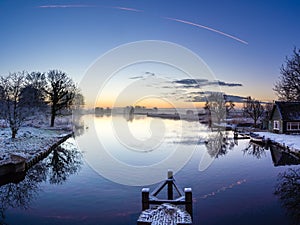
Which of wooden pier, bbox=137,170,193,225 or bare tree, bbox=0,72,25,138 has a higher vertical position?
bare tree, bbox=0,72,25,138

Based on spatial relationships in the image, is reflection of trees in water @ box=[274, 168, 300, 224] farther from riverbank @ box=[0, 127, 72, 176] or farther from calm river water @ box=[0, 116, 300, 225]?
riverbank @ box=[0, 127, 72, 176]

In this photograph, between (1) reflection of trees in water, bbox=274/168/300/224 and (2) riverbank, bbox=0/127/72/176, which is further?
(2) riverbank, bbox=0/127/72/176

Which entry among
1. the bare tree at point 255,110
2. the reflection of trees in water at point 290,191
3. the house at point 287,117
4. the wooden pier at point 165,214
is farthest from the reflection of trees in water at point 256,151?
the bare tree at point 255,110

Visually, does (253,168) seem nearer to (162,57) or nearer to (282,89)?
(162,57)

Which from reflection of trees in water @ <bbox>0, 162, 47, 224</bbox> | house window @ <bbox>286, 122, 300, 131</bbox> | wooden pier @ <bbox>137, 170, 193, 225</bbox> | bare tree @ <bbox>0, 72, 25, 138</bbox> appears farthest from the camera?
house window @ <bbox>286, 122, 300, 131</bbox>

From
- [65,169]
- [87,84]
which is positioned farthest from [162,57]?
[65,169]

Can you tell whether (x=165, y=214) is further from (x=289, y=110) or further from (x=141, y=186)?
(x=289, y=110)

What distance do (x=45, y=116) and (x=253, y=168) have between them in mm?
45524

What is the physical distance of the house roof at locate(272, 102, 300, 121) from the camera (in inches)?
1496

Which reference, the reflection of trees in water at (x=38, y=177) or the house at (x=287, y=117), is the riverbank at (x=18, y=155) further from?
the house at (x=287, y=117)

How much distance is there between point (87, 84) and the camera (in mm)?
13984

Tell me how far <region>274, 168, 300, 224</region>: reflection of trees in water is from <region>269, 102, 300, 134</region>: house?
2157cm

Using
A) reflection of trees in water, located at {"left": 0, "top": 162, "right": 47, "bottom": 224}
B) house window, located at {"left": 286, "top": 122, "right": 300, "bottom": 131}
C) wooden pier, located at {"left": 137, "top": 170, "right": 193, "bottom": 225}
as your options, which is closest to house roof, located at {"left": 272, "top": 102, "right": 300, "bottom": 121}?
house window, located at {"left": 286, "top": 122, "right": 300, "bottom": 131}

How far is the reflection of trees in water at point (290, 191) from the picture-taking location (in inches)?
452
